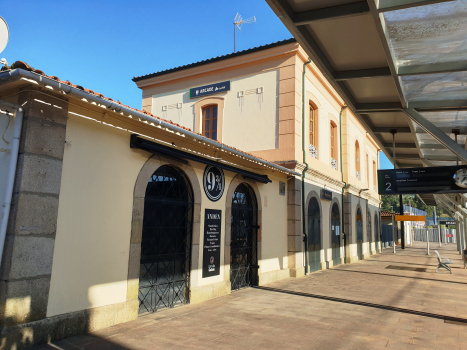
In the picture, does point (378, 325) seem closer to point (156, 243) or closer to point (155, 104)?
point (156, 243)

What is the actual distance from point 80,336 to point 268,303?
3.79 metres

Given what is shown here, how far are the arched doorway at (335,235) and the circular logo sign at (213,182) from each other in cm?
831

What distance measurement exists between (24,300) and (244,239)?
19.3 ft

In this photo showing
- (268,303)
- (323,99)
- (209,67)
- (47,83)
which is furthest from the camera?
(323,99)

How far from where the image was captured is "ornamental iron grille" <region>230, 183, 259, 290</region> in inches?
349

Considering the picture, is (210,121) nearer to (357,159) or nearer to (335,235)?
(335,235)

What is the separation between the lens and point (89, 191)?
17.1 feet

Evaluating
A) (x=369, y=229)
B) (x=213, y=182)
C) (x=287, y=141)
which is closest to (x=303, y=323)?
(x=213, y=182)

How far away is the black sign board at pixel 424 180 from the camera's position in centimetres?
741

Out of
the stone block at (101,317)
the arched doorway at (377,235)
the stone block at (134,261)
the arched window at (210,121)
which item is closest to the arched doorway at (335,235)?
the arched window at (210,121)

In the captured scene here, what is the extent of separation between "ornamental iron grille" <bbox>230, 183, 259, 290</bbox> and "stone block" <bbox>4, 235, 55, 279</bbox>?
16.1 feet

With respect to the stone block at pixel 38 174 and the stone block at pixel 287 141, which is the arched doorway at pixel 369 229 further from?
the stone block at pixel 38 174

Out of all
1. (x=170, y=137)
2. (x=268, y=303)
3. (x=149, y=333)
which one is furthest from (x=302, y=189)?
(x=149, y=333)

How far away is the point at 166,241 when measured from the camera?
664cm
